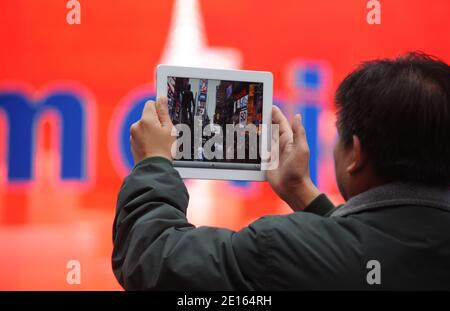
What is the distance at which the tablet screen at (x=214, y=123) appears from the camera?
983 millimetres

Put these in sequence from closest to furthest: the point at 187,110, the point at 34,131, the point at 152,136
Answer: the point at 152,136
the point at 187,110
the point at 34,131

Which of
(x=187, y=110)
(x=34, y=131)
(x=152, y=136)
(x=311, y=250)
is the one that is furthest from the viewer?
(x=34, y=131)

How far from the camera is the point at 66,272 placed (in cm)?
208

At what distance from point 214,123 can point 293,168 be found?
175 mm

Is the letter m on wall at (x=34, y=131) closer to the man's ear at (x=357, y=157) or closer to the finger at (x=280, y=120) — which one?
the finger at (x=280, y=120)

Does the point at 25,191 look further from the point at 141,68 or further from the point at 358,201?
the point at 358,201

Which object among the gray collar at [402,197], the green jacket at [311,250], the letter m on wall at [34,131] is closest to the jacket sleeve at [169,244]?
the green jacket at [311,250]

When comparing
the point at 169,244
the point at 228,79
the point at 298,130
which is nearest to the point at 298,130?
the point at 298,130

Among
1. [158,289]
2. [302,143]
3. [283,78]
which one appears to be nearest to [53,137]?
[283,78]

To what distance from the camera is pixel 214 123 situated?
0.99 meters

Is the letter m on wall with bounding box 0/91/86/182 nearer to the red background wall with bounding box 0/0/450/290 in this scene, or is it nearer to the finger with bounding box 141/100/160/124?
the red background wall with bounding box 0/0/450/290

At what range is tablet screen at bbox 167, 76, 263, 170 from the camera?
0.98 m

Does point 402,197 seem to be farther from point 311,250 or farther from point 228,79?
point 228,79

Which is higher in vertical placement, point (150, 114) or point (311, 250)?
point (150, 114)
